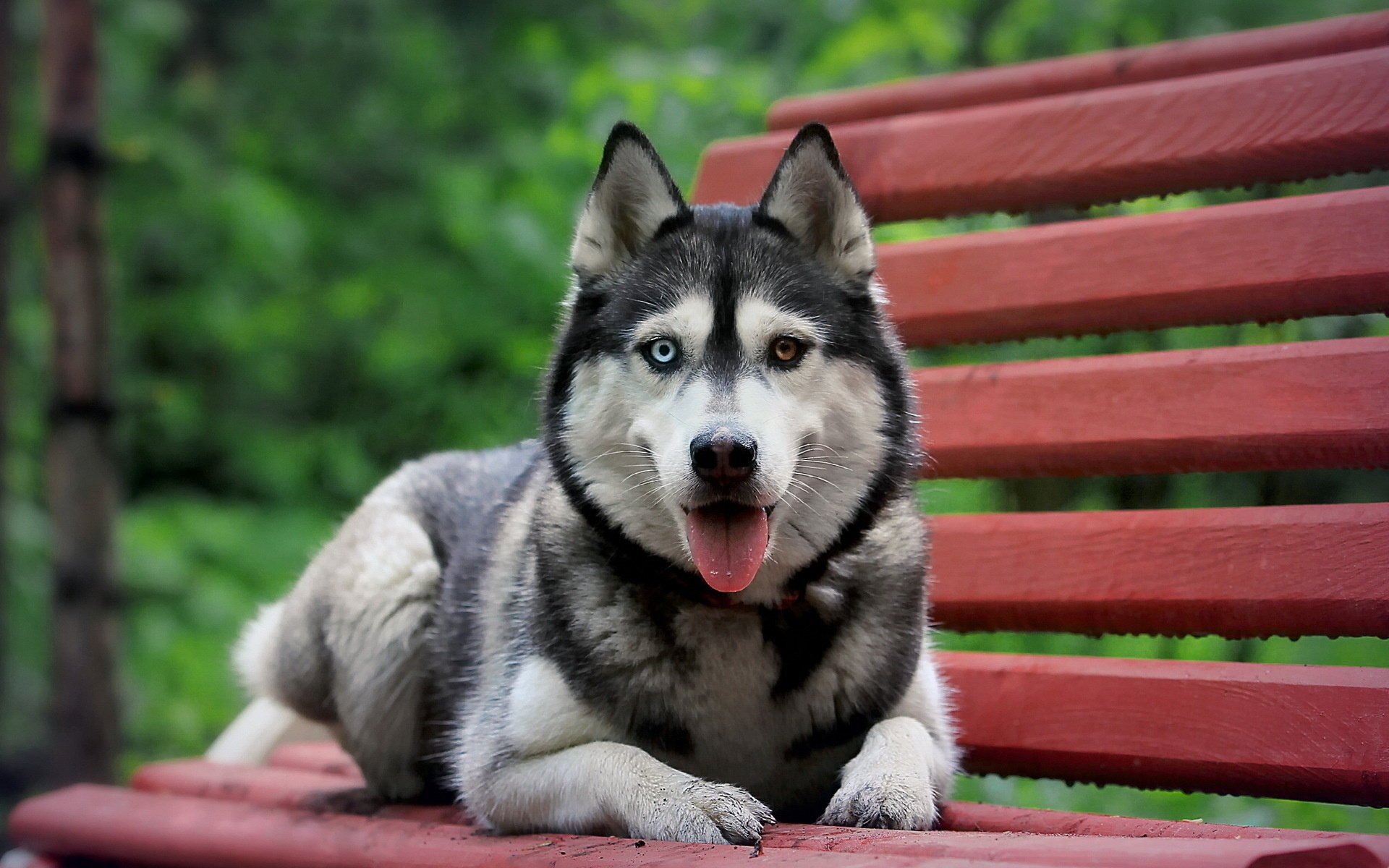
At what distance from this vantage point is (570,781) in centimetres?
234

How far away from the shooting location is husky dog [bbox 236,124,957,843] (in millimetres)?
2303

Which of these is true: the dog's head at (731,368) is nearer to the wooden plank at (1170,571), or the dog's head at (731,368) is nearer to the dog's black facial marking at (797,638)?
the dog's black facial marking at (797,638)

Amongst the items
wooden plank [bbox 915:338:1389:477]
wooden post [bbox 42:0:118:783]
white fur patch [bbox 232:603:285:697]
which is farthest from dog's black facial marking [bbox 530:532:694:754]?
wooden post [bbox 42:0:118:783]

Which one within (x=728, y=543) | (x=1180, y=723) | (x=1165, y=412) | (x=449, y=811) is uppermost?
(x=1165, y=412)

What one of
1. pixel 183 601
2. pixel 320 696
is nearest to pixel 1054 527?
pixel 320 696

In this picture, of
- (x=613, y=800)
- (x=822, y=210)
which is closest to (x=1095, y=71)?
(x=822, y=210)

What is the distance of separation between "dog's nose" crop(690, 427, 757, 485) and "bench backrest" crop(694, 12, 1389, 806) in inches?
44.7

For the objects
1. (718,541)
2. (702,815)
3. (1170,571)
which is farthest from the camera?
(1170,571)

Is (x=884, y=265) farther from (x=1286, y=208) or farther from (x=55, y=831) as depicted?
(x=55, y=831)

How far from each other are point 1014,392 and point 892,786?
1.32 metres

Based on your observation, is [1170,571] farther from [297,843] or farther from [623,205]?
[297,843]

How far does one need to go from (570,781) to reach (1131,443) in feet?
5.05

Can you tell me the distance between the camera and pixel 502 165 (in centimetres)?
820

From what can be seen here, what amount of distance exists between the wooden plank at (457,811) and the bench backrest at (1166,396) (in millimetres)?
338
